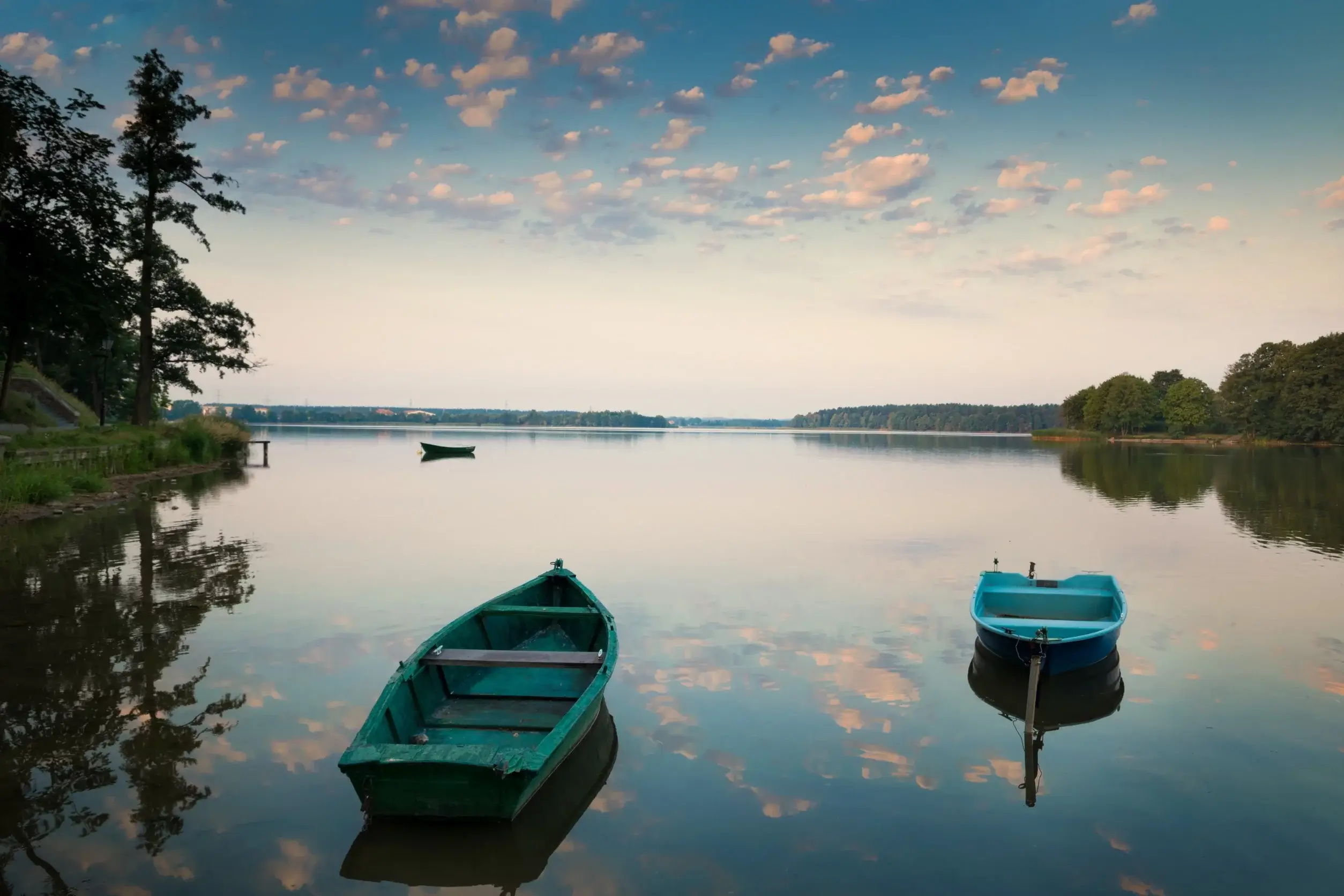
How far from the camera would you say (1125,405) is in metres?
122

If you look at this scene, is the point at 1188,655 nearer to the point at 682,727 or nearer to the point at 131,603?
the point at 682,727

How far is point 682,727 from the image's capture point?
353 inches

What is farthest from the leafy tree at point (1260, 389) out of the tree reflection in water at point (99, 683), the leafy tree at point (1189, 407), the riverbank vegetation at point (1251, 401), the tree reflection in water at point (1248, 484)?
the tree reflection in water at point (99, 683)

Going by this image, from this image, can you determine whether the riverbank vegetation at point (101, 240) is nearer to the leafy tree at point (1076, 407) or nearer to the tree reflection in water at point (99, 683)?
the tree reflection in water at point (99, 683)

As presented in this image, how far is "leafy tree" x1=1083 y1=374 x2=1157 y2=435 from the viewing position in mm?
121625

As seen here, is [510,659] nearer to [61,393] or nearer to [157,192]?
[157,192]

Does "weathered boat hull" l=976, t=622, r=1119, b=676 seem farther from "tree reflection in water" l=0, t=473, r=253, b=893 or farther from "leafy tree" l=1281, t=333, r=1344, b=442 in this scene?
"leafy tree" l=1281, t=333, r=1344, b=442

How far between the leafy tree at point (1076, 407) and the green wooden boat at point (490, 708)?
148484 millimetres

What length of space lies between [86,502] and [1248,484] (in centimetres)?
5350

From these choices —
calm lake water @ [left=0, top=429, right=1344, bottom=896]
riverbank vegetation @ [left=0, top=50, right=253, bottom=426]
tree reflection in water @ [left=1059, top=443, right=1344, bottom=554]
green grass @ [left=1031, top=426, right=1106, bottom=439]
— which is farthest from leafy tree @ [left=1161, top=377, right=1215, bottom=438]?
riverbank vegetation @ [left=0, top=50, right=253, bottom=426]

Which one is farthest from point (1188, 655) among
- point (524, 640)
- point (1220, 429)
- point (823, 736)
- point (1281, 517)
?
point (1220, 429)

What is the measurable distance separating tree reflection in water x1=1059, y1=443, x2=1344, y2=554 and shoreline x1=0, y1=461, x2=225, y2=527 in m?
35.8

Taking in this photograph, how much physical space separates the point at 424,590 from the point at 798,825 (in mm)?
11294

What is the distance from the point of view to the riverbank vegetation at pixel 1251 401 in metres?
92.6
